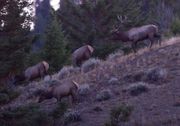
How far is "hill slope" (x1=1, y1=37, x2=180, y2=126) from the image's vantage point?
51.7ft

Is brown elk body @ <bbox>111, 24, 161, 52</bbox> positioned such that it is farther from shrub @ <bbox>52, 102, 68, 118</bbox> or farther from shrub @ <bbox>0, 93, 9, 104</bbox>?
shrub @ <bbox>0, 93, 9, 104</bbox>

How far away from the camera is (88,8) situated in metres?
33.5

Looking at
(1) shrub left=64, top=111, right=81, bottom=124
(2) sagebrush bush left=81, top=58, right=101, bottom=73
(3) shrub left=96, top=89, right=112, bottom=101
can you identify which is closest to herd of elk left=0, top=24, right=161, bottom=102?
(3) shrub left=96, top=89, right=112, bottom=101

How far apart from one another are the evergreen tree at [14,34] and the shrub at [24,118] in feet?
3.04

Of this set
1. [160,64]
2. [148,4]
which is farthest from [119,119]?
[148,4]

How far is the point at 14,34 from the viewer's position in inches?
589

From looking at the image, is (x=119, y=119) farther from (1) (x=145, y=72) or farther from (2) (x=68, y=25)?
(2) (x=68, y=25)

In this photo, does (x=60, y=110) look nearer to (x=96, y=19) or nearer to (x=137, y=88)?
(x=137, y=88)

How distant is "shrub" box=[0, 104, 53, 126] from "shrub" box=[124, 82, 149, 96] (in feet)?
13.8

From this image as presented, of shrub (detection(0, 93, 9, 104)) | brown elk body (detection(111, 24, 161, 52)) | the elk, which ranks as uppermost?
brown elk body (detection(111, 24, 161, 52))

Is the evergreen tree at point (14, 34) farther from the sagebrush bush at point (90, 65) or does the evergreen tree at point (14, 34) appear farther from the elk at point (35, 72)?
the elk at point (35, 72)

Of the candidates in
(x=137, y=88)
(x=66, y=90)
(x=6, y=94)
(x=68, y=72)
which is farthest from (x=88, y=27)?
(x=6, y=94)

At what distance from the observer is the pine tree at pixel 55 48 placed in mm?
31828

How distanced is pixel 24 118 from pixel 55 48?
17.9 meters
